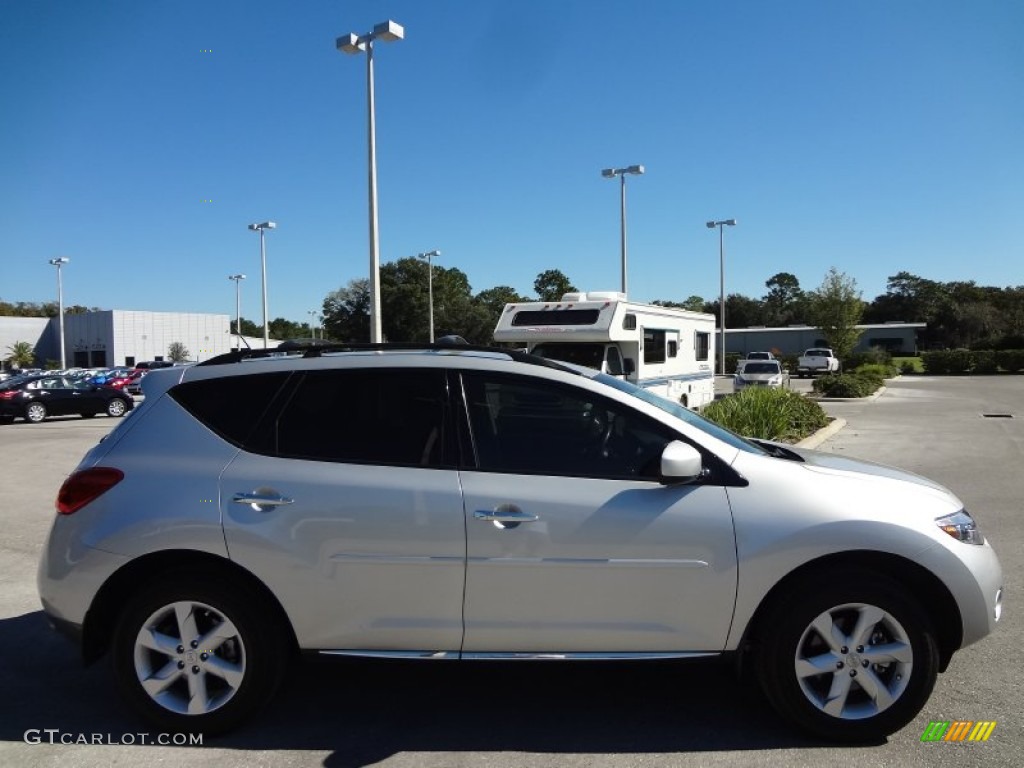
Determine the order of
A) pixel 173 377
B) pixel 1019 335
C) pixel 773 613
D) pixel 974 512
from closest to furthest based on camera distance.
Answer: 1. pixel 773 613
2. pixel 173 377
3. pixel 974 512
4. pixel 1019 335

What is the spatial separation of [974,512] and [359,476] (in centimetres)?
726

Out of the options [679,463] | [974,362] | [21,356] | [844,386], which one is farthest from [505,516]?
[21,356]

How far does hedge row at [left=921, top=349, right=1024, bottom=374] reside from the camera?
47406 mm

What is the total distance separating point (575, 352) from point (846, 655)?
11832 millimetres

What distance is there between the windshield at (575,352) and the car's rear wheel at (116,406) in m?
16.1

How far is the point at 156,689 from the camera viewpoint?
3438 mm

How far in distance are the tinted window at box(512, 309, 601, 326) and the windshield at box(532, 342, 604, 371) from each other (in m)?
0.45

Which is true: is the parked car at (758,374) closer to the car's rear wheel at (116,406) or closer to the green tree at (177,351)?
the car's rear wheel at (116,406)

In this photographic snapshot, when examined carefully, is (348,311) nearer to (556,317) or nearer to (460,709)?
(556,317)

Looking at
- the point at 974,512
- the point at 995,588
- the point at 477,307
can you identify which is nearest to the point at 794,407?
the point at 974,512

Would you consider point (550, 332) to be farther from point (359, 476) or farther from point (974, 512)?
point (359, 476)

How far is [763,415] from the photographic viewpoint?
12.7 meters

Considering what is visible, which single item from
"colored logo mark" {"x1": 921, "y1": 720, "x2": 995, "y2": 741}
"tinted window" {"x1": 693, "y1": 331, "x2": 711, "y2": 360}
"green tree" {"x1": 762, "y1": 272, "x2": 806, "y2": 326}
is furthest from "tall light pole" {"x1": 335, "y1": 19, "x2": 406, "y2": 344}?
"green tree" {"x1": 762, "y1": 272, "x2": 806, "y2": 326}

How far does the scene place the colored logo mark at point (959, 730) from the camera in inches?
135
